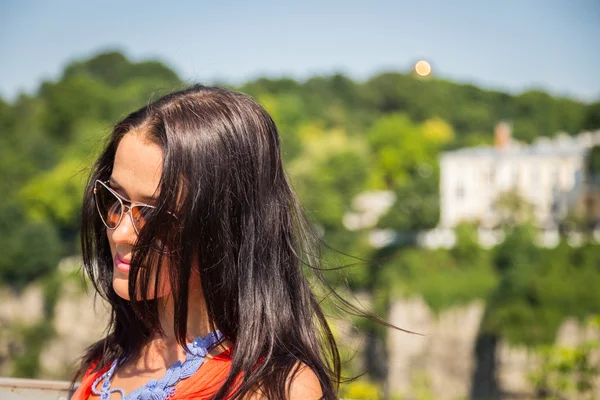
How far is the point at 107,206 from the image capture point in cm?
100

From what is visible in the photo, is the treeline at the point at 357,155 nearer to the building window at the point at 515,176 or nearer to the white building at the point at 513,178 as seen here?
the white building at the point at 513,178

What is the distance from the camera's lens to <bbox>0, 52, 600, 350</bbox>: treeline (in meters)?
18.0

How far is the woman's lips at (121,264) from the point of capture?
935mm

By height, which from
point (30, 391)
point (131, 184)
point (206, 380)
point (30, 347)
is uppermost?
point (131, 184)

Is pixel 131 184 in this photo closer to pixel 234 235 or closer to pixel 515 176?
pixel 234 235

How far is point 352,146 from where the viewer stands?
105 feet

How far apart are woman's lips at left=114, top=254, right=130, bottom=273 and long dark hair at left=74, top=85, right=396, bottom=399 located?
27 mm

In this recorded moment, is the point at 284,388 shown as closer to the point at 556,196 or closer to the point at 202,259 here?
the point at 202,259

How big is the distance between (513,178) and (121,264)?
982 inches

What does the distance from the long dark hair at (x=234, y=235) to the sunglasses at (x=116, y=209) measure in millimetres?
22

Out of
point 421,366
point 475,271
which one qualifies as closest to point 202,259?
point 421,366

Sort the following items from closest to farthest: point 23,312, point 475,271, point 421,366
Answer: point 421,366 → point 475,271 → point 23,312

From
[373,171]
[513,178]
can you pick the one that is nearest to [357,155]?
[373,171]

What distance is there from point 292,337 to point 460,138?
38.2m
